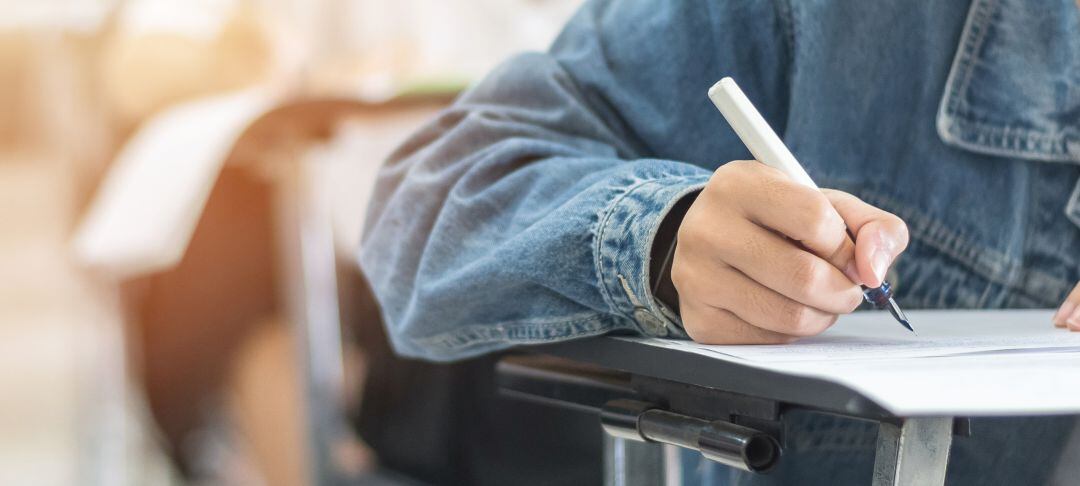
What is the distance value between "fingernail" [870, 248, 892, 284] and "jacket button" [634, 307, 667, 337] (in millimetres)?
116

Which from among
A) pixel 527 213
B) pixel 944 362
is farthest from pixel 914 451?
pixel 527 213

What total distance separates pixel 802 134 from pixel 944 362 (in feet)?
0.98

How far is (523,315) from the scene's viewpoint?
56 centimetres

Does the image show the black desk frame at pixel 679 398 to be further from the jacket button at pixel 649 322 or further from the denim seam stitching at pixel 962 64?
the denim seam stitching at pixel 962 64

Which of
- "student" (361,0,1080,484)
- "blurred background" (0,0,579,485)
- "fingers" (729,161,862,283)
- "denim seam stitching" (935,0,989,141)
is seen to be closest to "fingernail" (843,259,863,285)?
"fingers" (729,161,862,283)

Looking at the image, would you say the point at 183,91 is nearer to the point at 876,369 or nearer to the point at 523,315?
the point at 523,315

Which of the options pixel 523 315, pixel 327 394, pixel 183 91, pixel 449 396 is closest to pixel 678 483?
pixel 523 315

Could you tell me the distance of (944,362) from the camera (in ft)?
1.26

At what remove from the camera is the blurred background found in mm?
1249

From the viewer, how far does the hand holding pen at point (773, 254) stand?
41 centimetres

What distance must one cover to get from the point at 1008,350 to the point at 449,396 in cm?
77

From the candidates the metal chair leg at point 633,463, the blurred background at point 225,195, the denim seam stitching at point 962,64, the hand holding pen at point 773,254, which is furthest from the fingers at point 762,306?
the blurred background at point 225,195

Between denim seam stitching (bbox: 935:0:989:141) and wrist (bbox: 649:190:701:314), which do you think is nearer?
wrist (bbox: 649:190:701:314)

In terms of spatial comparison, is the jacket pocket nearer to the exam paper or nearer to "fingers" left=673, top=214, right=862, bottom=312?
the exam paper
